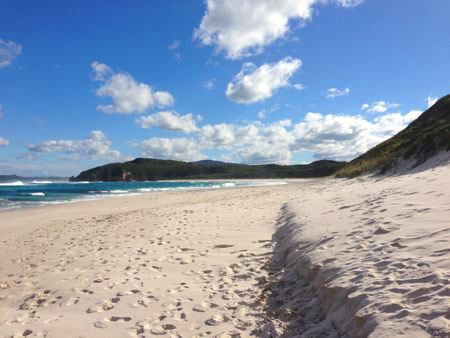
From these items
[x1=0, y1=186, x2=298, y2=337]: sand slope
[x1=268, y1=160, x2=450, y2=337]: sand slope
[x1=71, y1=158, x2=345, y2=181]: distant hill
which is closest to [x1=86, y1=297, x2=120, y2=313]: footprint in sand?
[x1=0, y1=186, x2=298, y2=337]: sand slope

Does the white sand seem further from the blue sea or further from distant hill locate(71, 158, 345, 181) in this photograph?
distant hill locate(71, 158, 345, 181)

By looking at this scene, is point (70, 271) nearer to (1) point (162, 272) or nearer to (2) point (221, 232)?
(1) point (162, 272)

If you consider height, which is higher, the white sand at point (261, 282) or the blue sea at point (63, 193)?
the blue sea at point (63, 193)

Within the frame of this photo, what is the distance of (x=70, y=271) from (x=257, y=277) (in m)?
4.63

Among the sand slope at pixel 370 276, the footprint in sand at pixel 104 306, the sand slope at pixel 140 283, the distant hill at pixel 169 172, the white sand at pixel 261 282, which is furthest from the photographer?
the distant hill at pixel 169 172

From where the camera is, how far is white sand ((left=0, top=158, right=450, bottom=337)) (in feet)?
12.5

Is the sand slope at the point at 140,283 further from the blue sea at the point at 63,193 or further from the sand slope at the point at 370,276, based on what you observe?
the blue sea at the point at 63,193

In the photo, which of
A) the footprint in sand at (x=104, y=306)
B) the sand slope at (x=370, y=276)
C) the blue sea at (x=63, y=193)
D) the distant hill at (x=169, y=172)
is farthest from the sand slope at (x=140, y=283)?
the distant hill at (x=169, y=172)

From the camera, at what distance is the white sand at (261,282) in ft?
12.5

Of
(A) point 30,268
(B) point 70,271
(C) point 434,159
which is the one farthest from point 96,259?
(C) point 434,159

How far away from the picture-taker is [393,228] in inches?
244

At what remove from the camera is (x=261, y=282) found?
613cm

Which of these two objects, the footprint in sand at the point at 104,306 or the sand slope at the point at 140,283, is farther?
the footprint in sand at the point at 104,306

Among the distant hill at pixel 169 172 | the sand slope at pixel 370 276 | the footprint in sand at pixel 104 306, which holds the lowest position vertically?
the footprint in sand at pixel 104 306
